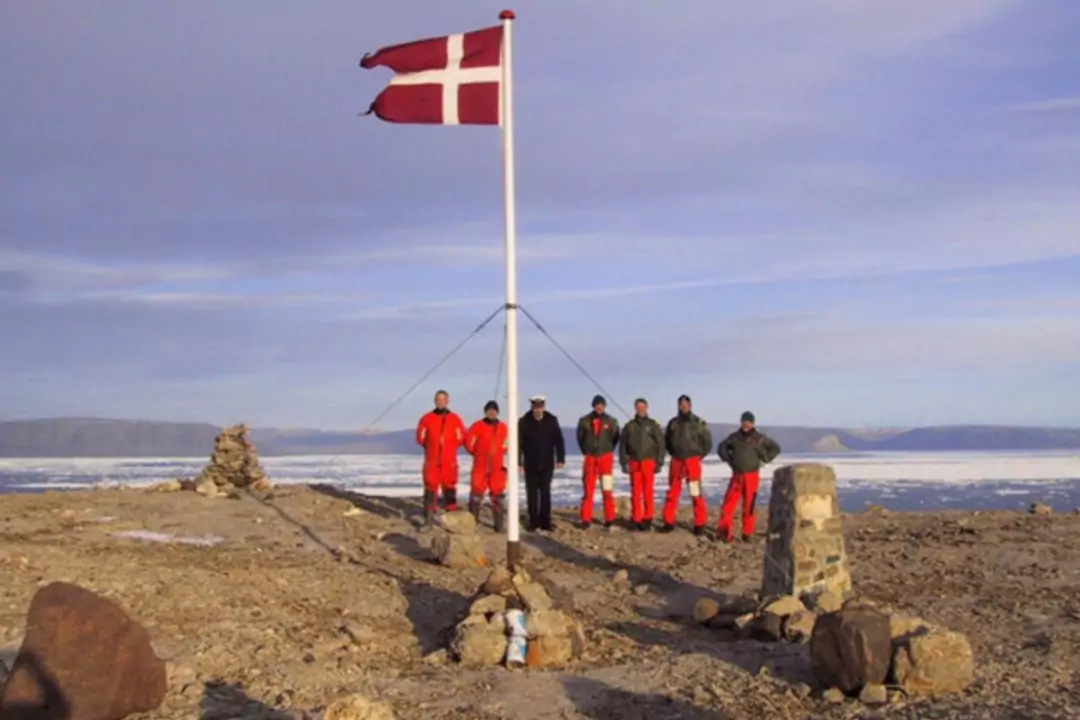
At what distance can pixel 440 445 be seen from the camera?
19031 millimetres

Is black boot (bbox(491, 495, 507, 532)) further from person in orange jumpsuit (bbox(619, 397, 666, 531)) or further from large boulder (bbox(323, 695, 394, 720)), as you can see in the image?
large boulder (bbox(323, 695, 394, 720))

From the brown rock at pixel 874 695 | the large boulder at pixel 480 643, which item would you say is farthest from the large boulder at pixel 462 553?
the brown rock at pixel 874 695

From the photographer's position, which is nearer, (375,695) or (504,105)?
(375,695)

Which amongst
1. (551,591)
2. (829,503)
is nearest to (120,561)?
(551,591)

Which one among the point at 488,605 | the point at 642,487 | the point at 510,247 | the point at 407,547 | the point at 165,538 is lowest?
the point at 488,605

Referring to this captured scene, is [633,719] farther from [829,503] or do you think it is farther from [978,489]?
[978,489]

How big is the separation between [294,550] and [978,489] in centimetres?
3192

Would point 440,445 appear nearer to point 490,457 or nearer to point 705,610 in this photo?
point 490,457

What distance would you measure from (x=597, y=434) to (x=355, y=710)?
11815mm

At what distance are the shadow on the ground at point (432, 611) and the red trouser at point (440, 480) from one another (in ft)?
14.0

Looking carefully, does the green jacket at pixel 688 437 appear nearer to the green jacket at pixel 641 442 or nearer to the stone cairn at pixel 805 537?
the green jacket at pixel 641 442

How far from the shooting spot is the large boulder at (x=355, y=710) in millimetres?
7738

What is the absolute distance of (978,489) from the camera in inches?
1694

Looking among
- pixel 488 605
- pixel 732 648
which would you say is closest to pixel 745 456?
pixel 732 648
